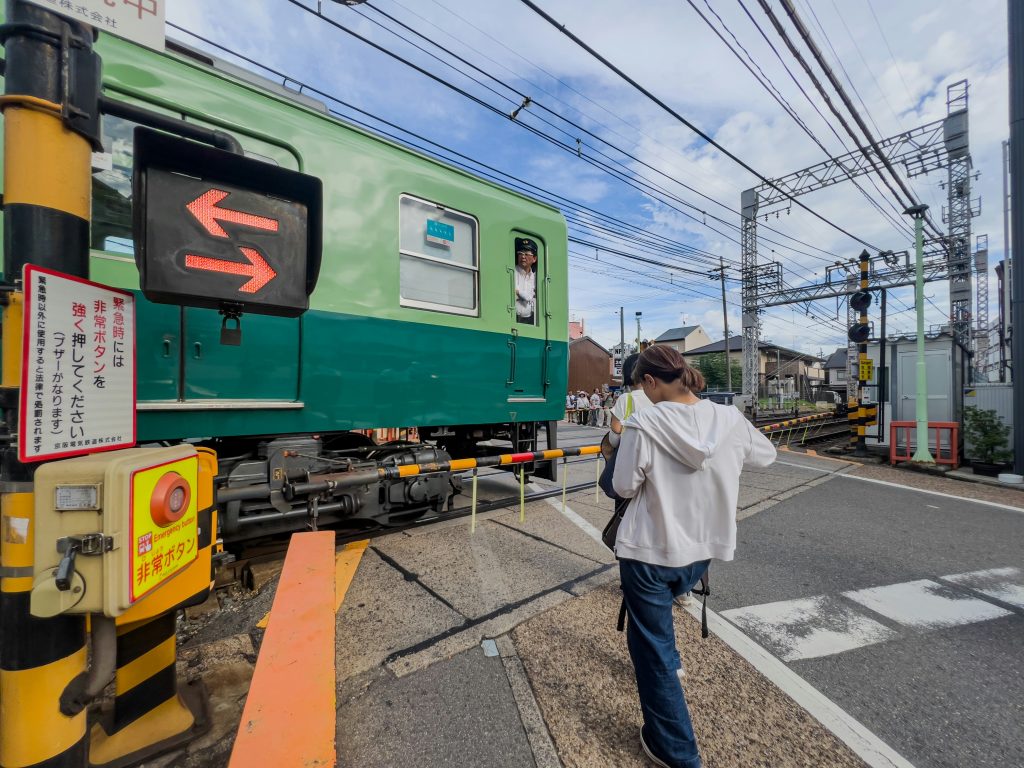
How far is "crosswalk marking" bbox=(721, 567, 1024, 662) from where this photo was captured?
2.73 meters

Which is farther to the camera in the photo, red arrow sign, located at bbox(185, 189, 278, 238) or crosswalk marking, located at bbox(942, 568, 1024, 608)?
crosswalk marking, located at bbox(942, 568, 1024, 608)

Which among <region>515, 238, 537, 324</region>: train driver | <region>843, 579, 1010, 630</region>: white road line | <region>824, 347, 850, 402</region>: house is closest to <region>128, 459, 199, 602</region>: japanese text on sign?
<region>515, 238, 537, 324</region>: train driver

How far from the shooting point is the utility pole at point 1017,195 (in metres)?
7.77

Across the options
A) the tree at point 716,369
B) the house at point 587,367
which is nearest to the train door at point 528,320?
the house at point 587,367

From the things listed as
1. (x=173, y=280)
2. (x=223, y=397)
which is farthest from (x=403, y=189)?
(x=173, y=280)

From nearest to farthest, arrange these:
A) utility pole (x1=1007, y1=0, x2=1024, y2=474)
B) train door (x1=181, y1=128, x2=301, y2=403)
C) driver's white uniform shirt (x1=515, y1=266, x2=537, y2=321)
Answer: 1. train door (x1=181, y1=128, x2=301, y2=403)
2. driver's white uniform shirt (x1=515, y1=266, x2=537, y2=321)
3. utility pole (x1=1007, y1=0, x2=1024, y2=474)

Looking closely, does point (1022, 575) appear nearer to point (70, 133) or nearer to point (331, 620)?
point (331, 620)

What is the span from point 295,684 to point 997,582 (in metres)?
5.02

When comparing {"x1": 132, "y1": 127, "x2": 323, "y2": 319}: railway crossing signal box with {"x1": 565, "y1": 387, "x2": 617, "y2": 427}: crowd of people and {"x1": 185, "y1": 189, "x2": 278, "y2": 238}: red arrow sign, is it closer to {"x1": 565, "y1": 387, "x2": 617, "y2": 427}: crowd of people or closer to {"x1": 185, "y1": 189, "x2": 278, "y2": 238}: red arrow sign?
{"x1": 185, "y1": 189, "x2": 278, "y2": 238}: red arrow sign

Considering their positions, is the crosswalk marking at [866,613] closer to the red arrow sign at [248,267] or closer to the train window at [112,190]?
the red arrow sign at [248,267]

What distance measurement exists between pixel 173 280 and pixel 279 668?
1364mm

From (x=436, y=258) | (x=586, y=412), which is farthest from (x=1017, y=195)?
(x=586, y=412)

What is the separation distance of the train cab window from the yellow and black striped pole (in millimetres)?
2418

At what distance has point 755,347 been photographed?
26.5 meters
